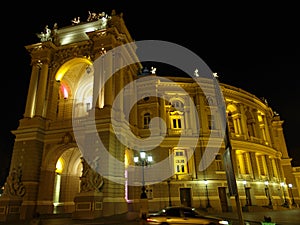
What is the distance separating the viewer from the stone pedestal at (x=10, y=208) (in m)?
20.6

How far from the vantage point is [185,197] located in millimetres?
28938

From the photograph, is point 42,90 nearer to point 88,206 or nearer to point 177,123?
point 88,206

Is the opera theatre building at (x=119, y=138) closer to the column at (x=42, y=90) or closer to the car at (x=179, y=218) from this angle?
the column at (x=42, y=90)

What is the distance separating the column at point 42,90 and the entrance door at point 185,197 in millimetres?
18513

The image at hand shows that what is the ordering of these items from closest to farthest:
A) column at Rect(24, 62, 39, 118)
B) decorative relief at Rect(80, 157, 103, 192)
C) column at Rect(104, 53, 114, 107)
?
decorative relief at Rect(80, 157, 103, 192) → column at Rect(104, 53, 114, 107) → column at Rect(24, 62, 39, 118)

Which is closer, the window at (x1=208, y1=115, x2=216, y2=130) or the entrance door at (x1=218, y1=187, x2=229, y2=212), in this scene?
the entrance door at (x1=218, y1=187, x2=229, y2=212)

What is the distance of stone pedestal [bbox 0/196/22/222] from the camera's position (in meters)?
20.6

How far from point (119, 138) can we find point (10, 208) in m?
11.2

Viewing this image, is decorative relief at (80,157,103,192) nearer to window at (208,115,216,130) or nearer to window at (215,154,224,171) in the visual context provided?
window at (215,154,224,171)

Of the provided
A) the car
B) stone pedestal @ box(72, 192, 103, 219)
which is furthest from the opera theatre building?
the car

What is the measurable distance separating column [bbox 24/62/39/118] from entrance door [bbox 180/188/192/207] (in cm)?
1946

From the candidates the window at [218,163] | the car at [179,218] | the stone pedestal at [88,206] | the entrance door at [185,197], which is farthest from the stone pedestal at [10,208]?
the window at [218,163]

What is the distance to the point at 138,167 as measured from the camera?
27.8 meters

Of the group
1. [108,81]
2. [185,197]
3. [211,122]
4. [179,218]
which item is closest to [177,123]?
[211,122]
